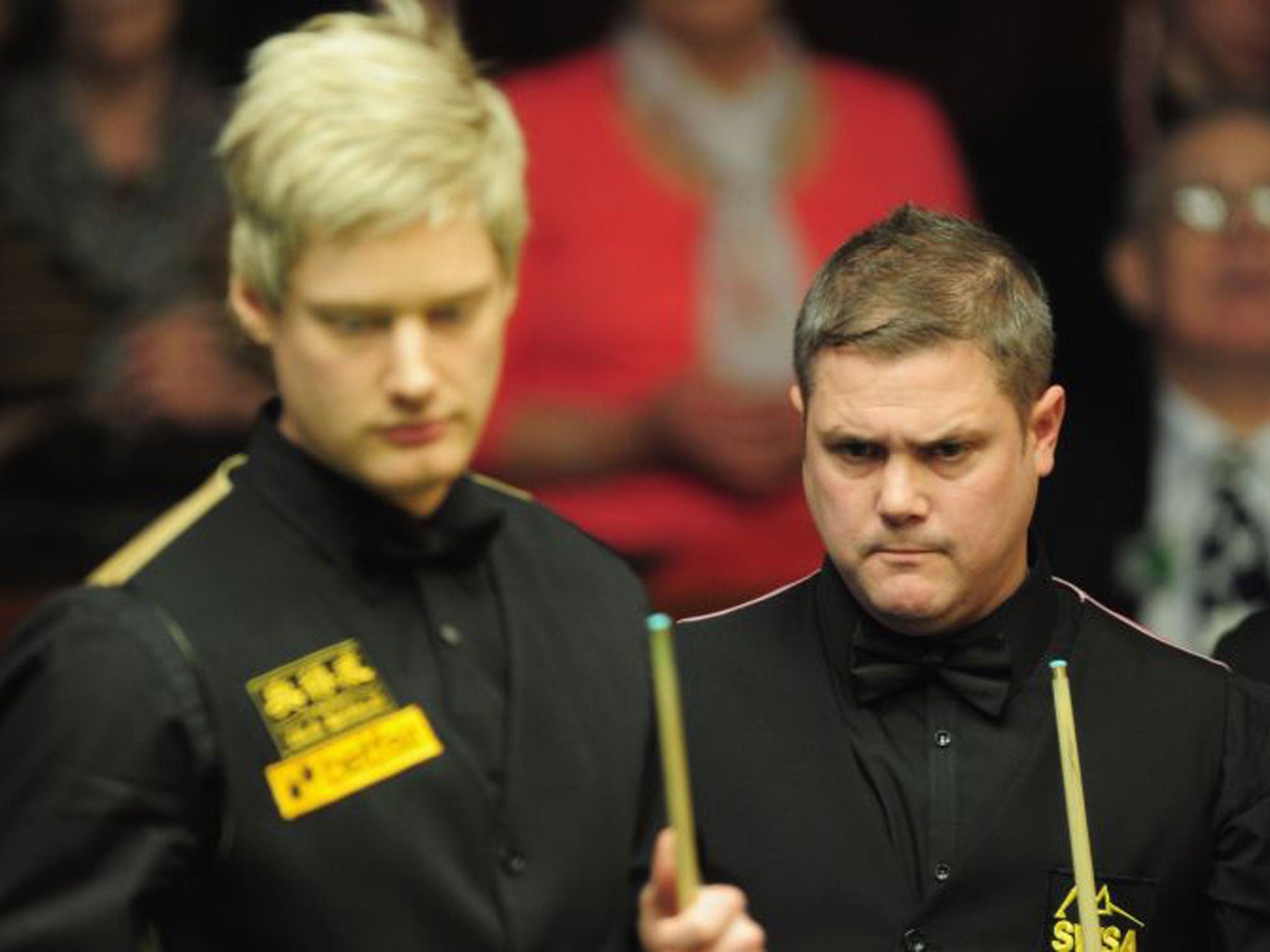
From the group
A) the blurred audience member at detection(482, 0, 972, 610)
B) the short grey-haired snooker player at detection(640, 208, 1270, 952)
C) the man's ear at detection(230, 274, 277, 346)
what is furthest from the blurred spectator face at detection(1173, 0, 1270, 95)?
the man's ear at detection(230, 274, 277, 346)

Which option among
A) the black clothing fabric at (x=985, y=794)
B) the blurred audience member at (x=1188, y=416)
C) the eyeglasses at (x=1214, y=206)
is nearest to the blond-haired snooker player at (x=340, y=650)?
the black clothing fabric at (x=985, y=794)

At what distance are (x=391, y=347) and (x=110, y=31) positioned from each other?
95.1 inches

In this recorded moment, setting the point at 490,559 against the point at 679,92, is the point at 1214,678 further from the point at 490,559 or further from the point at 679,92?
the point at 679,92

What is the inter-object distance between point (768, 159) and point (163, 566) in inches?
97.8

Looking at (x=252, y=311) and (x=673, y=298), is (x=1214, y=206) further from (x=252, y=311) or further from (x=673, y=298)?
(x=252, y=311)

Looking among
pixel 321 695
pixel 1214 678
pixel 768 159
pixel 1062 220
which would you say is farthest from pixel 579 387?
pixel 321 695

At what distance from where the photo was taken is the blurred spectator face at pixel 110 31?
4.83 metres

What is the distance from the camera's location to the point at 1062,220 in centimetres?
508

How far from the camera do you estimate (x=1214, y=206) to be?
4875 mm

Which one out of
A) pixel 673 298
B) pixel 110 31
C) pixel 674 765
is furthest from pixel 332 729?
pixel 110 31

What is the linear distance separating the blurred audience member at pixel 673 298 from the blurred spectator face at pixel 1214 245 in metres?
0.42

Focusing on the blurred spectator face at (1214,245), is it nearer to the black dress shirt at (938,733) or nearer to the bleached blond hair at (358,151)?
the black dress shirt at (938,733)

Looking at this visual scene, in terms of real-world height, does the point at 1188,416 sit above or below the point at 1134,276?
below

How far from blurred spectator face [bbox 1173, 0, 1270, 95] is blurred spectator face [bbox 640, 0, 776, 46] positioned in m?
0.80
